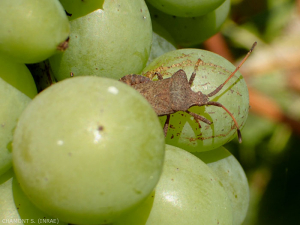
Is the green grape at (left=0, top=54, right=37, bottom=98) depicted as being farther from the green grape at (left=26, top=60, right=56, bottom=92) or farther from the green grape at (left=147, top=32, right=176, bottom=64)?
the green grape at (left=147, top=32, right=176, bottom=64)

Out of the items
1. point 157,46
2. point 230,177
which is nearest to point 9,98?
point 157,46

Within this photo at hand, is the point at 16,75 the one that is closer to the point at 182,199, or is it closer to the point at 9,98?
the point at 9,98

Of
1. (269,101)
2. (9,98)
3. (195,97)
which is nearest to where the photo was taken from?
(9,98)

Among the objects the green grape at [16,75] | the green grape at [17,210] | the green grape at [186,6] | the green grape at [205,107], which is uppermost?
the green grape at [186,6]

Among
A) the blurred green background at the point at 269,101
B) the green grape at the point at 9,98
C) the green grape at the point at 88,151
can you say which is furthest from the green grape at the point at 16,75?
the blurred green background at the point at 269,101

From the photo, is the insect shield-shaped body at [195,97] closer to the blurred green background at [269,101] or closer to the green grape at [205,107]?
the green grape at [205,107]

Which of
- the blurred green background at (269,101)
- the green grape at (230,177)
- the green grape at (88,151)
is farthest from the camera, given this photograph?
the blurred green background at (269,101)

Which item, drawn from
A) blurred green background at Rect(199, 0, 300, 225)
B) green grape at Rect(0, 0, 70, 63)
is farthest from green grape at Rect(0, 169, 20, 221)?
blurred green background at Rect(199, 0, 300, 225)
